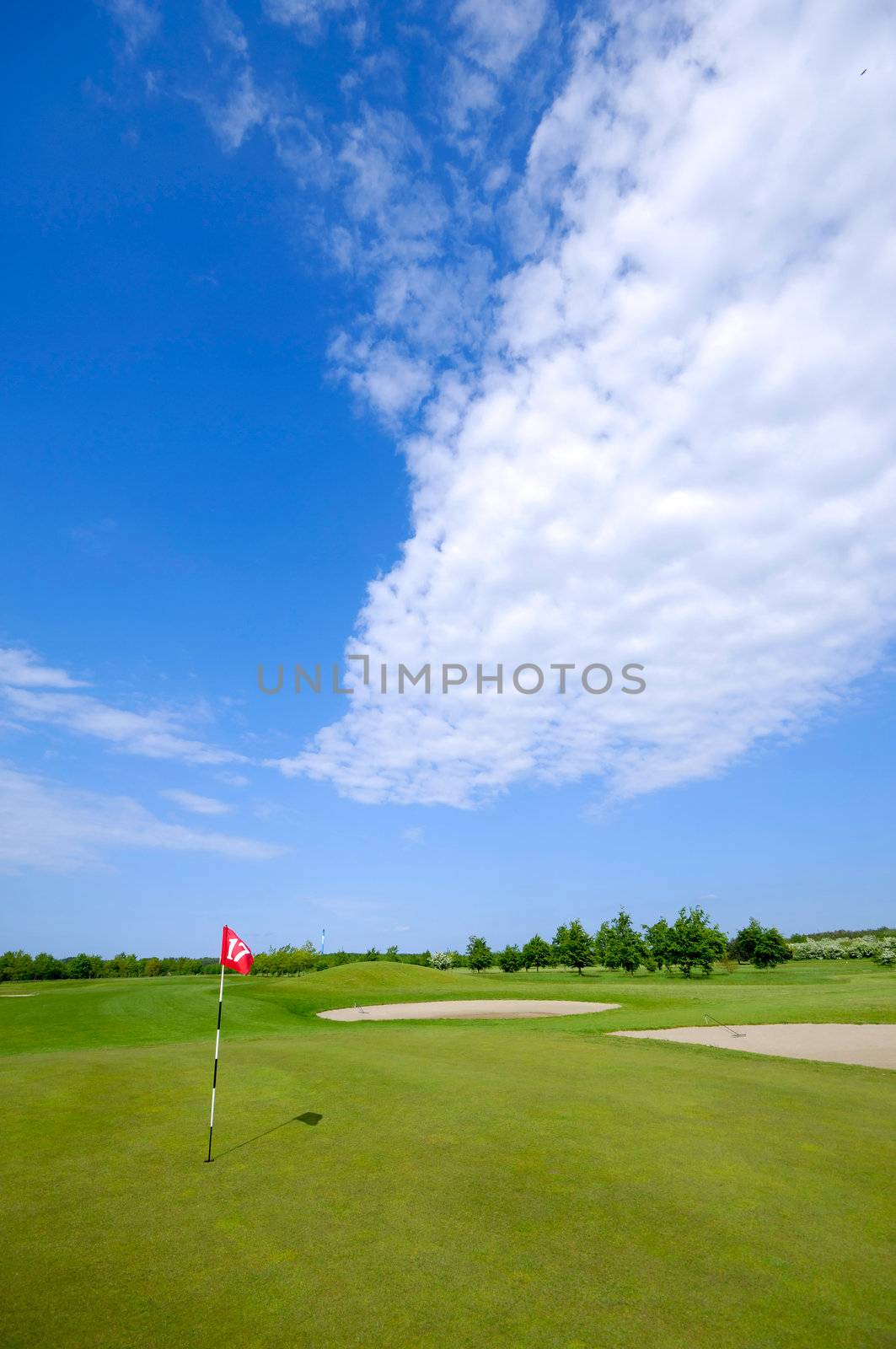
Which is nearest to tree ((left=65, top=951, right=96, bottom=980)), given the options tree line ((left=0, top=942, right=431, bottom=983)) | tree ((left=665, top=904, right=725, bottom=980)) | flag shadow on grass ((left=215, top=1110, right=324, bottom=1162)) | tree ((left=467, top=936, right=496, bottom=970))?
tree line ((left=0, top=942, right=431, bottom=983))

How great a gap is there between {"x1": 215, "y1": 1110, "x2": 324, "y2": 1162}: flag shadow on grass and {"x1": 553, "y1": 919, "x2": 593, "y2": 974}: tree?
83530mm

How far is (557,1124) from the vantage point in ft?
43.1

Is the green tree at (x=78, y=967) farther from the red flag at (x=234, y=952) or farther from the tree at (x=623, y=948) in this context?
the red flag at (x=234, y=952)

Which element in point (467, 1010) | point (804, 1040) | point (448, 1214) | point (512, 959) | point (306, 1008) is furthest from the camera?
point (512, 959)

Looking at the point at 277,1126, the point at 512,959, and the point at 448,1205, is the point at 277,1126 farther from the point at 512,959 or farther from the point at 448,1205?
the point at 512,959

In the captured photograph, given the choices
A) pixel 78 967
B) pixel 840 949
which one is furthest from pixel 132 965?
pixel 840 949

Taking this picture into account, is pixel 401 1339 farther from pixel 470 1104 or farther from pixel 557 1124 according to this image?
pixel 470 1104

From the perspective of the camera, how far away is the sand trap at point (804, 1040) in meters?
22.8

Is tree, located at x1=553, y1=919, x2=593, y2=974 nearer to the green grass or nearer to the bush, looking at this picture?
the bush

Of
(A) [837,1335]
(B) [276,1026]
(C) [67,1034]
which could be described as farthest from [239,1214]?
(B) [276,1026]

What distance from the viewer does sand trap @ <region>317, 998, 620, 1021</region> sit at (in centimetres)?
3750

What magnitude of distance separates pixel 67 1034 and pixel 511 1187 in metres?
26.3

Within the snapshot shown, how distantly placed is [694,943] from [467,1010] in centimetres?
5042

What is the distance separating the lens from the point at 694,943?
80.6 meters
